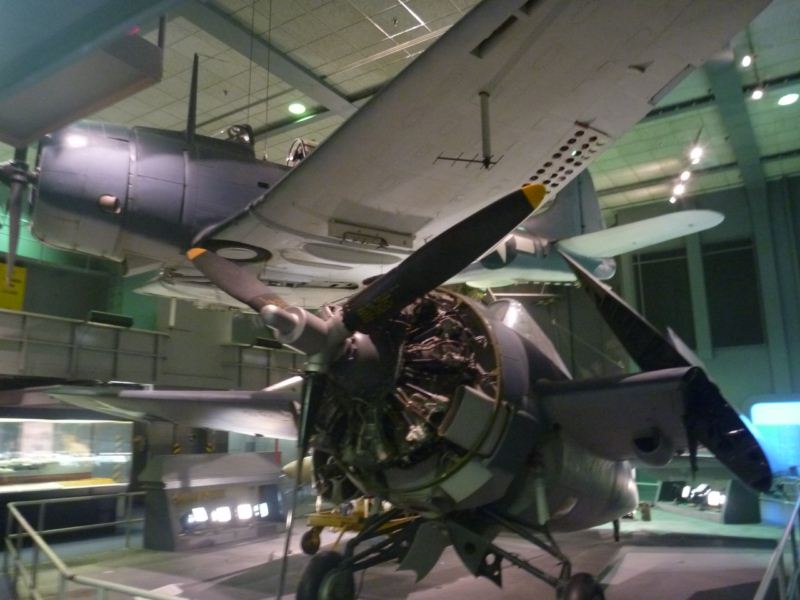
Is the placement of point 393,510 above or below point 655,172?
below

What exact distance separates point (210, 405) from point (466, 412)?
120 inches

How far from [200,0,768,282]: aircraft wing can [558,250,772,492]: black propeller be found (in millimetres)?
1133

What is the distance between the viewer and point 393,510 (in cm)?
571

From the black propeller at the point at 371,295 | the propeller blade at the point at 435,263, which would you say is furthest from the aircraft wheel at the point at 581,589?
the propeller blade at the point at 435,263

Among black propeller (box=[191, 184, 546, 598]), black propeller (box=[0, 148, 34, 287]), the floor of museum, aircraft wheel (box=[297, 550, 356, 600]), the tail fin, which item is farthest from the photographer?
the tail fin

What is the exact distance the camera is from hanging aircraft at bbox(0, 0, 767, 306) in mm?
3756

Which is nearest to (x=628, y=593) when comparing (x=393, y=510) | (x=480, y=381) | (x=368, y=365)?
(x=393, y=510)

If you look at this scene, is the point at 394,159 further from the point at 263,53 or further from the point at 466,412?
the point at 263,53

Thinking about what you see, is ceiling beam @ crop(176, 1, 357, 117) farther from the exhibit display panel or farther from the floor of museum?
the exhibit display panel

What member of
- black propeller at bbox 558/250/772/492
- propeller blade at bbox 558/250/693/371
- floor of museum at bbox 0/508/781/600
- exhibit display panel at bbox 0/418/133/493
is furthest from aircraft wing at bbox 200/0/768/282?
exhibit display panel at bbox 0/418/133/493

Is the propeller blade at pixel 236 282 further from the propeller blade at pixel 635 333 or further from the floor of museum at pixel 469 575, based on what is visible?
the floor of museum at pixel 469 575

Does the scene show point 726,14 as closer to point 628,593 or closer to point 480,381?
point 480,381

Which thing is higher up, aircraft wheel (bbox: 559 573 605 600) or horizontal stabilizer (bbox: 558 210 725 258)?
horizontal stabilizer (bbox: 558 210 725 258)

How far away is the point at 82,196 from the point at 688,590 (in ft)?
22.8
